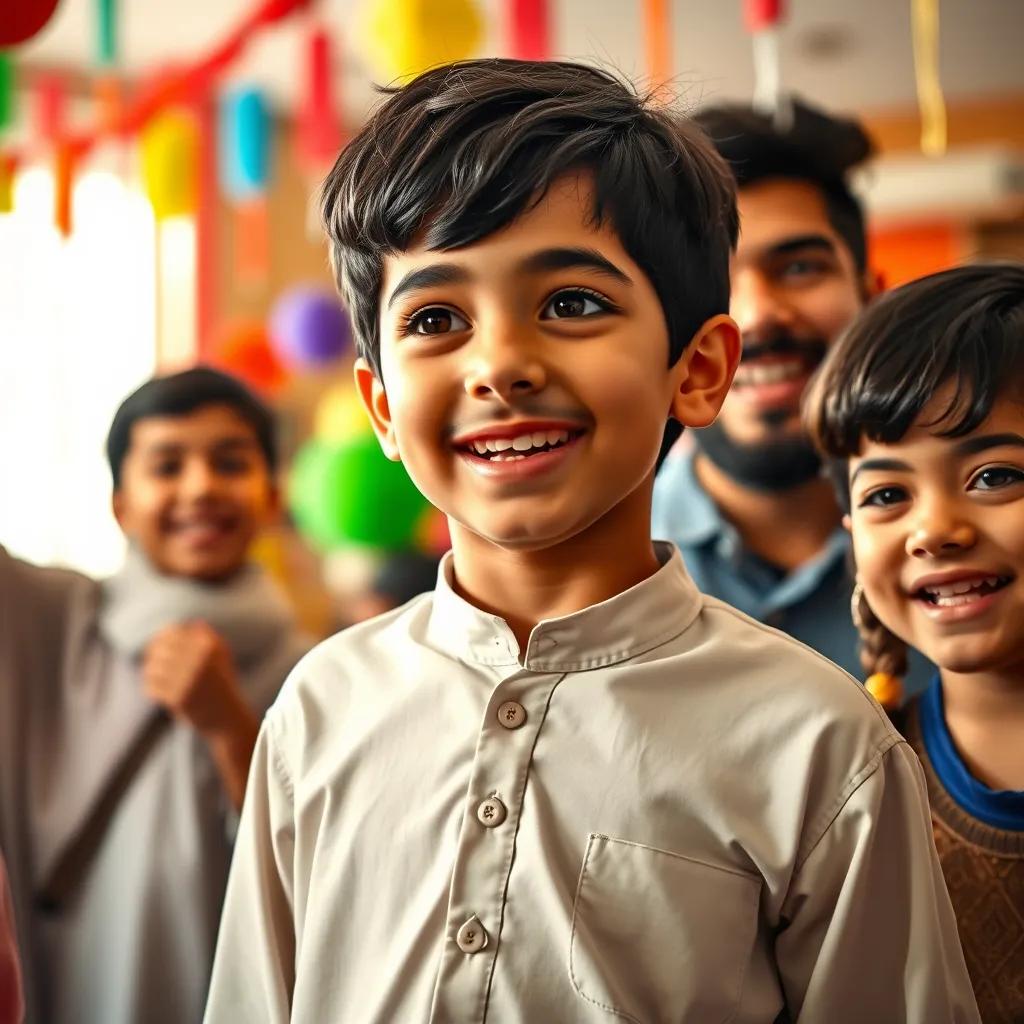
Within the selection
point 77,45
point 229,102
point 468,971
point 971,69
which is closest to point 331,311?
point 229,102

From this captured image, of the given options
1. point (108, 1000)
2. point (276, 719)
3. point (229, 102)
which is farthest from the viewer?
point (229, 102)

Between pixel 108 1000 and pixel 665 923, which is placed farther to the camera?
pixel 108 1000

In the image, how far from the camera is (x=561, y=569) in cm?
74

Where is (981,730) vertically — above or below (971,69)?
below

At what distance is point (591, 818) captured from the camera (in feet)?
2.27

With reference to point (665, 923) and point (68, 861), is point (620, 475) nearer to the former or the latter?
point (665, 923)

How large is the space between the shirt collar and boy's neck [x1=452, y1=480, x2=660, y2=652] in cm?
1

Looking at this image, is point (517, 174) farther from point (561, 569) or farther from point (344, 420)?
point (344, 420)

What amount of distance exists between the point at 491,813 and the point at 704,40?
3.76m

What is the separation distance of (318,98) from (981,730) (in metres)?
1.50

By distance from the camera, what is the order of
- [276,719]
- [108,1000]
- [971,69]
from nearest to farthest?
[276,719] → [108,1000] → [971,69]

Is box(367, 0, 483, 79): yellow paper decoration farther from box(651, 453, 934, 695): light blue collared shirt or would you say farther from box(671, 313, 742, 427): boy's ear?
box(671, 313, 742, 427): boy's ear

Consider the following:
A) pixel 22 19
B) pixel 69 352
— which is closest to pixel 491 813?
pixel 22 19

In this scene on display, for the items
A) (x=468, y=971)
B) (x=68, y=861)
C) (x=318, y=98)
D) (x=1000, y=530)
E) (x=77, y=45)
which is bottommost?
(x=68, y=861)
